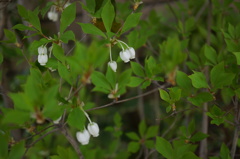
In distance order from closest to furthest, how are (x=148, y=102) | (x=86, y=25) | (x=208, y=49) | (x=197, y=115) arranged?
(x=86, y=25) < (x=208, y=49) < (x=197, y=115) < (x=148, y=102)

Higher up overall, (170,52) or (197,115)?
(170,52)

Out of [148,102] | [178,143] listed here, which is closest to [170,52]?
[178,143]

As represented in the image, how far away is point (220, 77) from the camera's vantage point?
86 cm

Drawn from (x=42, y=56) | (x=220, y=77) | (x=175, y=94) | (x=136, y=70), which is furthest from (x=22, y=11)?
(x=220, y=77)

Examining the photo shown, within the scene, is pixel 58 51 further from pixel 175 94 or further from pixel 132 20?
pixel 175 94

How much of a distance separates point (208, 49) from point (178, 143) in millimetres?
361

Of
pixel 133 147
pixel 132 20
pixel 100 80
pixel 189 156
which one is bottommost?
pixel 133 147

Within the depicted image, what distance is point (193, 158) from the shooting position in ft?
2.93

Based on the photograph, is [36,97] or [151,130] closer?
[36,97]

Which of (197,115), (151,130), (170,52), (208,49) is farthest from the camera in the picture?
(197,115)

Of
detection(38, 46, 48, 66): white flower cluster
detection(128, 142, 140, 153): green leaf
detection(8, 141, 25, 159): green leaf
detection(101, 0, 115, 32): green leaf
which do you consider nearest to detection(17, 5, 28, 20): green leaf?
detection(38, 46, 48, 66): white flower cluster

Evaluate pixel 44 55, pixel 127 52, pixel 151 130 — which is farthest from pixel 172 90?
pixel 151 130

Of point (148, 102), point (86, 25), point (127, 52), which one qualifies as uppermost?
point (86, 25)

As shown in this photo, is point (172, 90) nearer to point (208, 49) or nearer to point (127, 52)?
point (127, 52)
